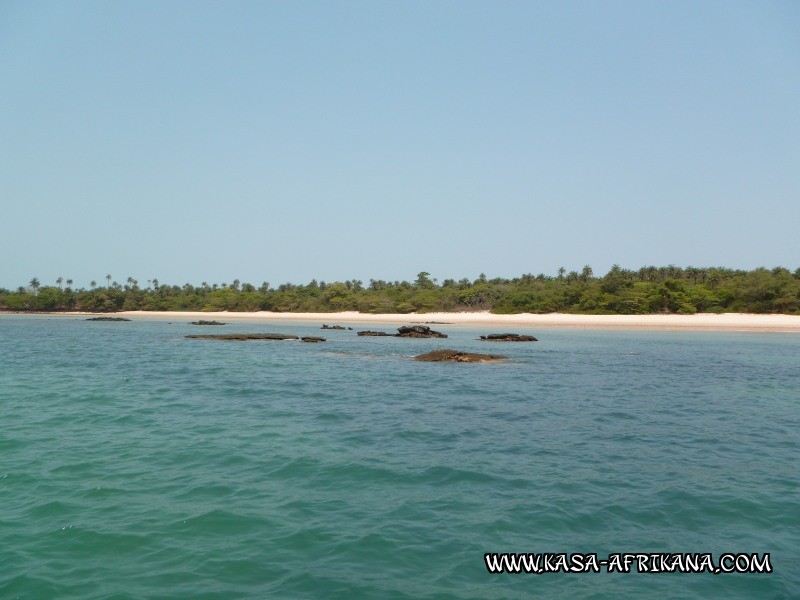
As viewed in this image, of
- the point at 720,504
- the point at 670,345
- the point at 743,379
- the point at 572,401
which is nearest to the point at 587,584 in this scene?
the point at 720,504

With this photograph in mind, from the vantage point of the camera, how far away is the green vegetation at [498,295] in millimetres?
90250

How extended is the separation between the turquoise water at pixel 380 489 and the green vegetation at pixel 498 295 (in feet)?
255

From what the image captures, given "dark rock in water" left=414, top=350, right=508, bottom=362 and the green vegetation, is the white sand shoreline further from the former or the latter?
"dark rock in water" left=414, top=350, right=508, bottom=362

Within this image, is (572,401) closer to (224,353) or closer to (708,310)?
(224,353)

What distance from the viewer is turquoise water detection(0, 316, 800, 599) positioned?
22.9 ft

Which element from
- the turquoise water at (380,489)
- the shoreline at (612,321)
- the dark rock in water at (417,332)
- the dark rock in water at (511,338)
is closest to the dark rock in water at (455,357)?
the turquoise water at (380,489)

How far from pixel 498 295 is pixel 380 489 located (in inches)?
4505

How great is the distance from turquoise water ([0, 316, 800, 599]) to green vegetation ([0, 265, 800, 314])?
255 ft

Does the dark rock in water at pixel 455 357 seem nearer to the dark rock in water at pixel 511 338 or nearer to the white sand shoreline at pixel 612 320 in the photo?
the dark rock in water at pixel 511 338

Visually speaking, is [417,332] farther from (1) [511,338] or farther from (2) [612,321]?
(2) [612,321]

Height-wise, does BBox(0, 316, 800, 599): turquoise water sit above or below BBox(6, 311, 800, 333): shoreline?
below

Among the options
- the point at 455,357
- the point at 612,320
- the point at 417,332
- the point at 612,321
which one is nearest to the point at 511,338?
the point at 417,332

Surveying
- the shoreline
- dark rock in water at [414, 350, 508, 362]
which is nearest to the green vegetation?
the shoreline

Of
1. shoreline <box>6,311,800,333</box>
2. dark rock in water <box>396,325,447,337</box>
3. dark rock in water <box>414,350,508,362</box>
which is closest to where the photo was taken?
dark rock in water <box>414,350,508,362</box>
